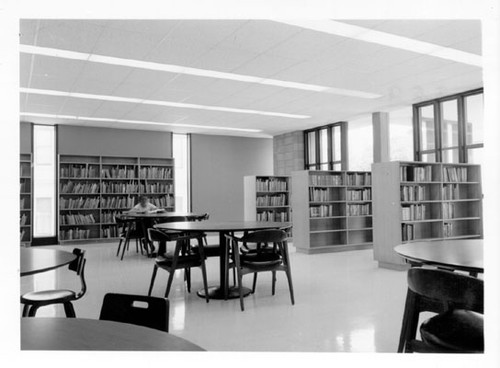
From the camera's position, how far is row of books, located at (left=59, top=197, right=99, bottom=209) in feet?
28.3

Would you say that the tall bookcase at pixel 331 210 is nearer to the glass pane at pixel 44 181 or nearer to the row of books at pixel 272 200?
the row of books at pixel 272 200

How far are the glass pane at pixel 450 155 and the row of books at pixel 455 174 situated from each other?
1.12 ft

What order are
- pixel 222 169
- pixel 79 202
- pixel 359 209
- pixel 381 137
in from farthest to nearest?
pixel 222 169 < pixel 79 202 < pixel 381 137 < pixel 359 209

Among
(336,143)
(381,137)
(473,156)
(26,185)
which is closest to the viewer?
(473,156)

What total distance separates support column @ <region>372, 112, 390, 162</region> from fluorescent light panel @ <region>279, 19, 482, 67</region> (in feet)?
8.94

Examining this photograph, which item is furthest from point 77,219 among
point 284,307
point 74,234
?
point 284,307

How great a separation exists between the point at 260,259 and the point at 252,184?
4.70 metres

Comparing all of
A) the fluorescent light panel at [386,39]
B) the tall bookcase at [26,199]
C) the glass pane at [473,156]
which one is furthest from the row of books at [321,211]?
the tall bookcase at [26,199]

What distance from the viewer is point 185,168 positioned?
1053cm

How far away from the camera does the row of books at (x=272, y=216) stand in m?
8.72

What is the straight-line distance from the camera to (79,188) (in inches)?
346

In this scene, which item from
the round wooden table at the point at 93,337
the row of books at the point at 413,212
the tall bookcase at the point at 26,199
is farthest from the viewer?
the tall bookcase at the point at 26,199

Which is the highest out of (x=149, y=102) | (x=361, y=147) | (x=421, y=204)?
(x=149, y=102)

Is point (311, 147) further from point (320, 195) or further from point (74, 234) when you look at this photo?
Result: point (74, 234)
